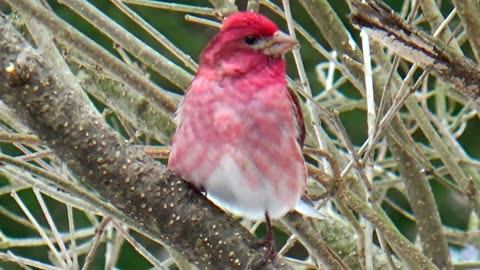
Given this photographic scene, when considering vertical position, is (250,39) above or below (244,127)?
above

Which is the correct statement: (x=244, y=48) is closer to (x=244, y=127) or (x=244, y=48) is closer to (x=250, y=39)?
Answer: (x=250, y=39)

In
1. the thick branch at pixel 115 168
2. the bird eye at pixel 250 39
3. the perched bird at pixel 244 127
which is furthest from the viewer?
the bird eye at pixel 250 39

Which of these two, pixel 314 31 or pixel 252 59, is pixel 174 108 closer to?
pixel 252 59

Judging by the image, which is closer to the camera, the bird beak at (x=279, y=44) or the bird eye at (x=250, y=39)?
the bird beak at (x=279, y=44)

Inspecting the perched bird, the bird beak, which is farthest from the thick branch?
the bird beak

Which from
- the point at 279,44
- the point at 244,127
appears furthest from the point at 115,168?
the point at 279,44

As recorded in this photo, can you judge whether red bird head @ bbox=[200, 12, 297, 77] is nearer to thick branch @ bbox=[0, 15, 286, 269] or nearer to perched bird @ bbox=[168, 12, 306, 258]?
perched bird @ bbox=[168, 12, 306, 258]

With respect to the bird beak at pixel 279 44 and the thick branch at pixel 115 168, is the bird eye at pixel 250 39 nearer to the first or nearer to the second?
the bird beak at pixel 279 44

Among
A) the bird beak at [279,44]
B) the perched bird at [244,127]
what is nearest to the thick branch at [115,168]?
the perched bird at [244,127]
